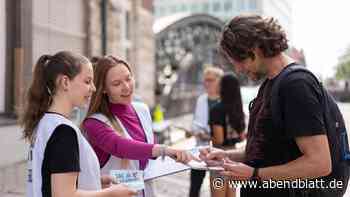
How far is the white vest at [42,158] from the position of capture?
1.98m

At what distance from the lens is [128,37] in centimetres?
1319

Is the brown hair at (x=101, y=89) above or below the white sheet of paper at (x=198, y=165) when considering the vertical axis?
above

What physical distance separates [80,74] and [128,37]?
11148 mm

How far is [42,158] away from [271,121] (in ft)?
3.11

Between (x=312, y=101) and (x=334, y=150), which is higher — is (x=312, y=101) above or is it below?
above

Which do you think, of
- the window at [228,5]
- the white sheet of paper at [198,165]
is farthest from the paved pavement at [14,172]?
the window at [228,5]

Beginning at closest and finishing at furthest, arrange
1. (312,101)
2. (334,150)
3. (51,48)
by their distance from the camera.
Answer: (312,101) < (334,150) < (51,48)

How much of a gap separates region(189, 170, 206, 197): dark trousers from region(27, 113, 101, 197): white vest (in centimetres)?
334

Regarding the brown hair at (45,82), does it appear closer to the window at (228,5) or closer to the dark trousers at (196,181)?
the dark trousers at (196,181)

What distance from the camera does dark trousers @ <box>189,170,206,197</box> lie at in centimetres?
544

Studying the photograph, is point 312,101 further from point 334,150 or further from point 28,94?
point 28,94

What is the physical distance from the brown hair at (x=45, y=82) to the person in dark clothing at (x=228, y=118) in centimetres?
281

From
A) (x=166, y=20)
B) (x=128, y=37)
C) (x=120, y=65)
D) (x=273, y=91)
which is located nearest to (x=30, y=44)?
(x=120, y=65)

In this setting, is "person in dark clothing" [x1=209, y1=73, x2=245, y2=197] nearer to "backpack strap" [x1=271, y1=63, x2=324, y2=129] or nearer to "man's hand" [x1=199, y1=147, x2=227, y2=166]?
"man's hand" [x1=199, y1=147, x2=227, y2=166]
